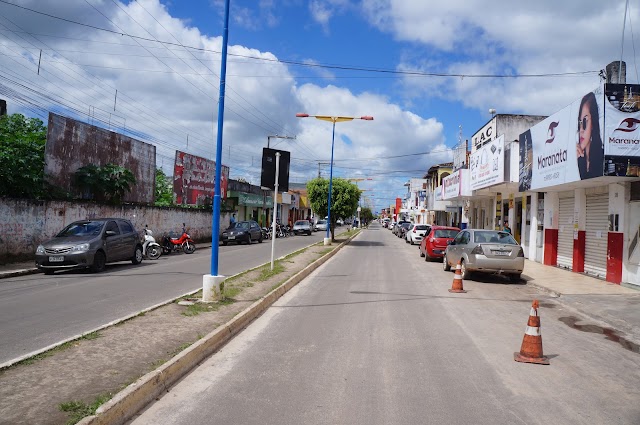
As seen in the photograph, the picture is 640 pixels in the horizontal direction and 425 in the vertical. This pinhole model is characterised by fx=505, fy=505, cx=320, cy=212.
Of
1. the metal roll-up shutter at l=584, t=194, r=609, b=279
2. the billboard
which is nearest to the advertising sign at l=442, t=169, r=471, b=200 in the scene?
the metal roll-up shutter at l=584, t=194, r=609, b=279

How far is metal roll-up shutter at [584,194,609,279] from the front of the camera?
15469mm

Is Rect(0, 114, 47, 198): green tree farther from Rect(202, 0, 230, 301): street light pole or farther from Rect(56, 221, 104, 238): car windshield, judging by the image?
Rect(202, 0, 230, 301): street light pole

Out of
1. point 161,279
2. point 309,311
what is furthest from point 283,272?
point 309,311

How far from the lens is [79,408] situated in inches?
161

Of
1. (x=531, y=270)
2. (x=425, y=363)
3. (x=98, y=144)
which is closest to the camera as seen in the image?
(x=425, y=363)

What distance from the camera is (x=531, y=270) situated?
18.2 m

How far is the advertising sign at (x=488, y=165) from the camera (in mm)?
22119

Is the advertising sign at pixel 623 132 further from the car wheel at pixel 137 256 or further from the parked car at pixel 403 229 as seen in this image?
the parked car at pixel 403 229

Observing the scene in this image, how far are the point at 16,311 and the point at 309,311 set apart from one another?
511cm

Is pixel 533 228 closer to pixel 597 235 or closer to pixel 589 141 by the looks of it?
pixel 597 235

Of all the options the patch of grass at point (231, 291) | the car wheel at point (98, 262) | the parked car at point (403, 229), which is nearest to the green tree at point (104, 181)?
the car wheel at point (98, 262)

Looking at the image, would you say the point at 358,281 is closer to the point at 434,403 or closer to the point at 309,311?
the point at 309,311

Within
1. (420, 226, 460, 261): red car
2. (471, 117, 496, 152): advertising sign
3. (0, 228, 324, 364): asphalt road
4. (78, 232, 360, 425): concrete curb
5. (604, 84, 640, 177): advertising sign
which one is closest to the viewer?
(78, 232, 360, 425): concrete curb

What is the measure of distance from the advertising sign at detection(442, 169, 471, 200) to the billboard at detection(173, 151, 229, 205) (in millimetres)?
15162
